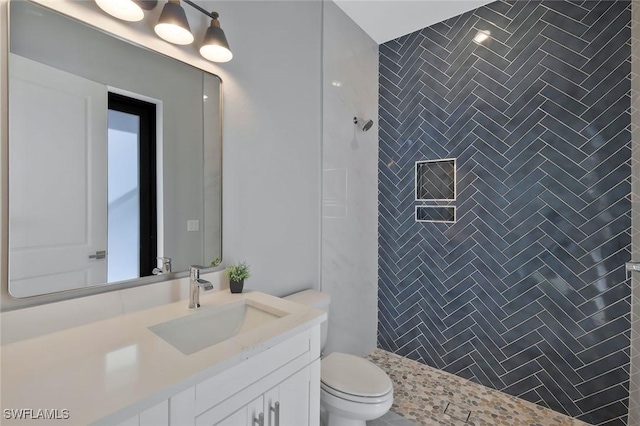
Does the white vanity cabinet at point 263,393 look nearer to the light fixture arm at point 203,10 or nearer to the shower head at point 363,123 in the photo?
the light fixture arm at point 203,10

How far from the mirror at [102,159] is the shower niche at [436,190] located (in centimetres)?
172

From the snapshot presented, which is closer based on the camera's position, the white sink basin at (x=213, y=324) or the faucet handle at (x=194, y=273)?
the white sink basin at (x=213, y=324)

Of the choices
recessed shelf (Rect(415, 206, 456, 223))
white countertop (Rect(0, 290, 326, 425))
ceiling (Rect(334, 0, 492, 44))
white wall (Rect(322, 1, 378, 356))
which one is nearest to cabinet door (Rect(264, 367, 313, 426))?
white countertop (Rect(0, 290, 326, 425))

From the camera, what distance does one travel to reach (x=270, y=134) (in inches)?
68.4

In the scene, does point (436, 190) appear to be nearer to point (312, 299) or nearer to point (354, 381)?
point (312, 299)

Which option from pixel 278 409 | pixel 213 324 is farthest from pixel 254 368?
pixel 213 324

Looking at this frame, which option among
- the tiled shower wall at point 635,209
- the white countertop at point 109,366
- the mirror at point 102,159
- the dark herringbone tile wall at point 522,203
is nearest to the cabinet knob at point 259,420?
the white countertop at point 109,366

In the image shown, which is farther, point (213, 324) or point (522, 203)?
point (522, 203)

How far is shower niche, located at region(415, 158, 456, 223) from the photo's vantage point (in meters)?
2.38

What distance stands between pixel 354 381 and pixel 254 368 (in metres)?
0.83

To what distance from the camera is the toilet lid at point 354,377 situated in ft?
4.86

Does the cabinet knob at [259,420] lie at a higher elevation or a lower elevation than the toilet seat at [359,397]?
higher

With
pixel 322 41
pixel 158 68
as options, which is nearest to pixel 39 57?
pixel 158 68

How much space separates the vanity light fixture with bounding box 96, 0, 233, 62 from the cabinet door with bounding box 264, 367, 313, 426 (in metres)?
1.41
